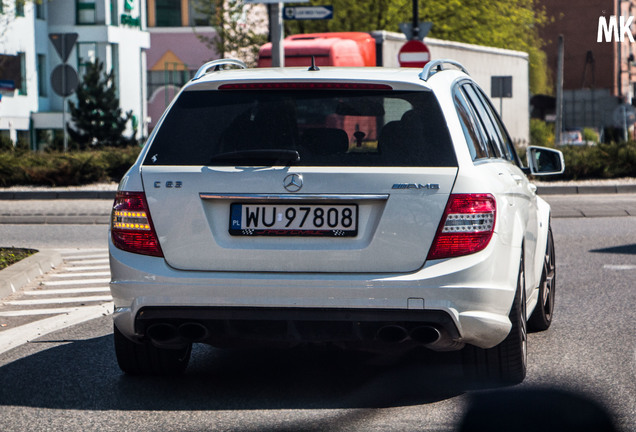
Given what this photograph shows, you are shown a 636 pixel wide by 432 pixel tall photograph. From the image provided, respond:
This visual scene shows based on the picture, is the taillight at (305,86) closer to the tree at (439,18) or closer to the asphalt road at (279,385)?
the asphalt road at (279,385)

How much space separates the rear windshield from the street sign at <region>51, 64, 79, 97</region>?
18451 mm

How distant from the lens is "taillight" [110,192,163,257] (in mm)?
5172

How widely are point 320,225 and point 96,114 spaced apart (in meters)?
37.2

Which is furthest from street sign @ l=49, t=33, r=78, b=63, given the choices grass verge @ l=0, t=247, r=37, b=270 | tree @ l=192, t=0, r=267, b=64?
tree @ l=192, t=0, r=267, b=64

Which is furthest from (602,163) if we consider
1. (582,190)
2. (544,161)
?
(544,161)

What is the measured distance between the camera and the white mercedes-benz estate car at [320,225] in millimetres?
4961

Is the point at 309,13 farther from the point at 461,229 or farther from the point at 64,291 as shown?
the point at 461,229

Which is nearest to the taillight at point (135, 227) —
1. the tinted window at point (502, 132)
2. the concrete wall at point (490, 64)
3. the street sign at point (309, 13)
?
the tinted window at point (502, 132)

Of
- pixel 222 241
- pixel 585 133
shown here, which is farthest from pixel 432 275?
pixel 585 133

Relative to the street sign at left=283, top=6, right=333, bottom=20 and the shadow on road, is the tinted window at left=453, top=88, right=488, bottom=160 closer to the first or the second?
the shadow on road

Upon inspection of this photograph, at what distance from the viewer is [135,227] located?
521cm

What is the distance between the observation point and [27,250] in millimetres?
Answer: 11516

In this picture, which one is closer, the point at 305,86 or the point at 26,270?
the point at 305,86

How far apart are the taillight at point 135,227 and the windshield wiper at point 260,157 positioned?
0.37m
